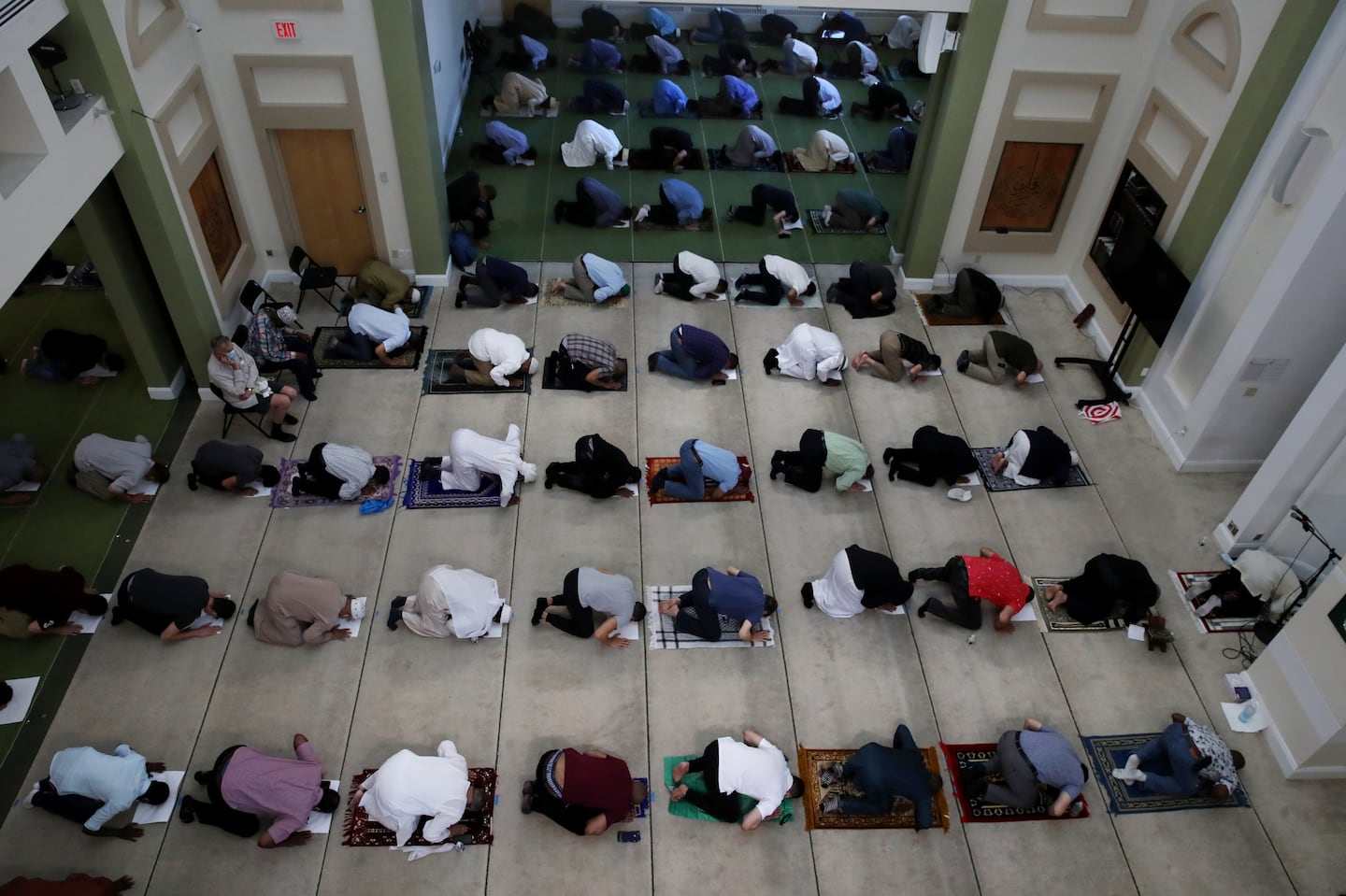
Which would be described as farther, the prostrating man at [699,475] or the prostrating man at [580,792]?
the prostrating man at [699,475]

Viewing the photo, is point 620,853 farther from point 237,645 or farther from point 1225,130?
point 1225,130

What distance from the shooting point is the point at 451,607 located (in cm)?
705

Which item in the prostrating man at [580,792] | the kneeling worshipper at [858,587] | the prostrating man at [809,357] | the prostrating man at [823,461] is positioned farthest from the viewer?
the prostrating man at [809,357]

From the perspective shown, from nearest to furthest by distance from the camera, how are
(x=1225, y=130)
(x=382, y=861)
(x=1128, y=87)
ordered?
(x=382, y=861), (x=1225, y=130), (x=1128, y=87)

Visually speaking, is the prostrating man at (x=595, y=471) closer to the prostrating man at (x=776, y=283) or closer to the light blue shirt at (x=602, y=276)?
the light blue shirt at (x=602, y=276)

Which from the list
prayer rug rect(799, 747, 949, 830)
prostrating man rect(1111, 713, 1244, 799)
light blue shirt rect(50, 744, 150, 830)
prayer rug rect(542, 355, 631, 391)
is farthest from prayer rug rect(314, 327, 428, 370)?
prostrating man rect(1111, 713, 1244, 799)

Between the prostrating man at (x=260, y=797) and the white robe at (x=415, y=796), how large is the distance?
14.6 inches

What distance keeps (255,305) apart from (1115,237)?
30.3 feet

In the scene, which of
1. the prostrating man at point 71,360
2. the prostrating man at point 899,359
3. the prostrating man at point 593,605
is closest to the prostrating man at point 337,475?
the prostrating man at point 593,605

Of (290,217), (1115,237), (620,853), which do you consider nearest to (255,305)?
(290,217)

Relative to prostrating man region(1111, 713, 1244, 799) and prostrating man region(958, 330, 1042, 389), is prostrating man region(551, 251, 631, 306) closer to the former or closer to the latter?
prostrating man region(958, 330, 1042, 389)

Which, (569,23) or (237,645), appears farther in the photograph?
(569,23)

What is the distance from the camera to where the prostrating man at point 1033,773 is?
20.8ft

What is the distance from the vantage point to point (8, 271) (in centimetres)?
621
